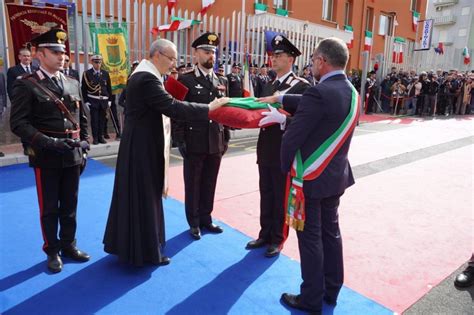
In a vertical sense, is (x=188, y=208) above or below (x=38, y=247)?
above

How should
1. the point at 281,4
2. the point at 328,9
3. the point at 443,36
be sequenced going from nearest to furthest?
the point at 281,4, the point at 328,9, the point at 443,36

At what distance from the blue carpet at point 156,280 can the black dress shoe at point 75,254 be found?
57 millimetres

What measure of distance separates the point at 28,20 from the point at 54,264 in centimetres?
579

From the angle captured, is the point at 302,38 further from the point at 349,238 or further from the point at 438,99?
the point at 349,238

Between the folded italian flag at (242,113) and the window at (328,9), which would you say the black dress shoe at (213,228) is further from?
the window at (328,9)

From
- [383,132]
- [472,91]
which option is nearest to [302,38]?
[383,132]

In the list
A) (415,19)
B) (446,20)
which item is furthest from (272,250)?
(446,20)

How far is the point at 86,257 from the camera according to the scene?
3383 mm

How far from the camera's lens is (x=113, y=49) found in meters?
8.44

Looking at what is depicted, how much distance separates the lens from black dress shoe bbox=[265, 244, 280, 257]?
11.8ft

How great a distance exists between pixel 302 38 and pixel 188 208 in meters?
11.7

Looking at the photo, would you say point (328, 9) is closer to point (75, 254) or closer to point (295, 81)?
point (295, 81)

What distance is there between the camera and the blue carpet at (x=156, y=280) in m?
2.76

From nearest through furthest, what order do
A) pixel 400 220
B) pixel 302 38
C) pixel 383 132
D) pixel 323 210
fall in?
pixel 323 210, pixel 400 220, pixel 383 132, pixel 302 38
